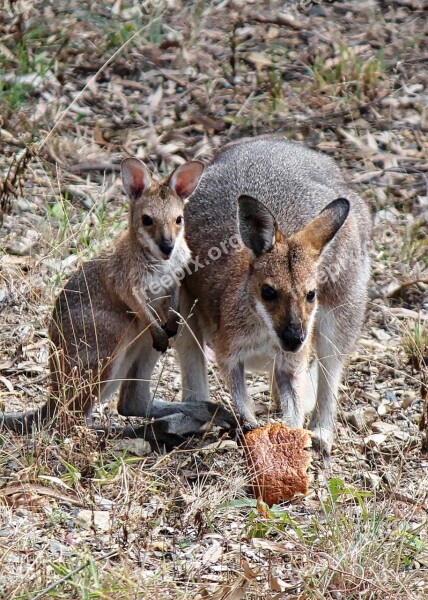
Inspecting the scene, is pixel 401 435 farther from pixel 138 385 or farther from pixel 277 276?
pixel 138 385

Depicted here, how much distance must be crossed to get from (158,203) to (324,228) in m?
0.76

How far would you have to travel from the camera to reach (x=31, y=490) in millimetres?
4137

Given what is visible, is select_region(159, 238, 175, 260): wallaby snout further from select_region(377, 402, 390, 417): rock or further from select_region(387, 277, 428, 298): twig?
select_region(387, 277, 428, 298): twig

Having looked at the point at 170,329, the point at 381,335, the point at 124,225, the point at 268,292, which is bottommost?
the point at 381,335

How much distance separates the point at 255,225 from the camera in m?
4.71

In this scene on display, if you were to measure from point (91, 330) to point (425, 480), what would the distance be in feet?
5.24

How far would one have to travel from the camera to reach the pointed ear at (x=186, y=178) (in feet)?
16.4

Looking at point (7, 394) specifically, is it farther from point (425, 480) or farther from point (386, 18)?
point (386, 18)

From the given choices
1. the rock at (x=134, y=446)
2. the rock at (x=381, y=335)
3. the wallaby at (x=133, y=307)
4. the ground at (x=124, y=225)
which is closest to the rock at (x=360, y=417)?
the ground at (x=124, y=225)

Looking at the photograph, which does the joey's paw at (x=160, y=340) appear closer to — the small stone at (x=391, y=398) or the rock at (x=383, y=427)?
the rock at (x=383, y=427)

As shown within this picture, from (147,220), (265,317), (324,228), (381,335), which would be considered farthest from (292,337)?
(381,335)

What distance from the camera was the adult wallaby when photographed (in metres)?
4.66

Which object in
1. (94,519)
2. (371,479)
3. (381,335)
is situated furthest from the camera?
(381,335)

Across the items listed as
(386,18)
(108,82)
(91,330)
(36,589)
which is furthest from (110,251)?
(386,18)
